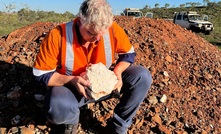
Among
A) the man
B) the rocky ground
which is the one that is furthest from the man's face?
the rocky ground

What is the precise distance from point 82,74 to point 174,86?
1529 mm

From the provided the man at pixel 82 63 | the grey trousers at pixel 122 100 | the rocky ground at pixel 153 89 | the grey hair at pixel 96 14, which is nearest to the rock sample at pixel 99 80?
the man at pixel 82 63

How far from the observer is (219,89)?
3.58m

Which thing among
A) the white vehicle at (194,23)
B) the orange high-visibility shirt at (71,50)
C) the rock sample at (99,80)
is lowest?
the white vehicle at (194,23)

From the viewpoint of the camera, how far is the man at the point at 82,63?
1937 mm

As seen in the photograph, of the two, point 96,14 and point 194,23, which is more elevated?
point 96,14

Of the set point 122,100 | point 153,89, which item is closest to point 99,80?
point 122,100

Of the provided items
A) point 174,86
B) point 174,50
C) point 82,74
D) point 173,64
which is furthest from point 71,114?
point 174,50

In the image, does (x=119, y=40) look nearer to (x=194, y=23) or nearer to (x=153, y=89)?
(x=153, y=89)

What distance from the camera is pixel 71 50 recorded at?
2.13 metres

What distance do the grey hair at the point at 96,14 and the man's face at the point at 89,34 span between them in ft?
0.12

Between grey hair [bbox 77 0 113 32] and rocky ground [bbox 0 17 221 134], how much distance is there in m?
1.13

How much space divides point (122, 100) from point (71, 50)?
59 centimetres

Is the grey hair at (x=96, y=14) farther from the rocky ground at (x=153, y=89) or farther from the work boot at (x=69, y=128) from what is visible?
the rocky ground at (x=153, y=89)
